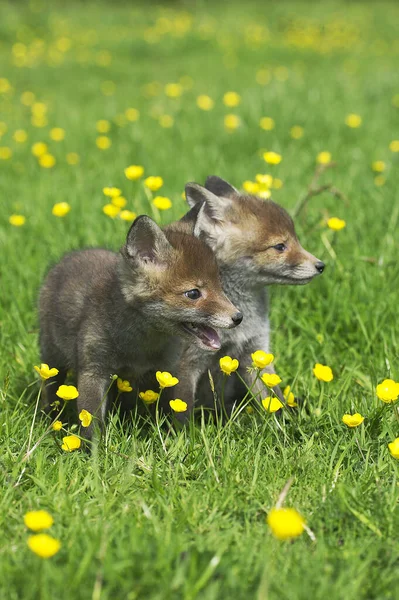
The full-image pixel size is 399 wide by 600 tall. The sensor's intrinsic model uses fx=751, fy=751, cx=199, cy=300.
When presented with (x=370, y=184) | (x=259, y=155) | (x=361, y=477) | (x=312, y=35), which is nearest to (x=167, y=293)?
(x=361, y=477)

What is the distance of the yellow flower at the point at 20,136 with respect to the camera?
826 centimetres

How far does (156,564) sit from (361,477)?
3.48 ft

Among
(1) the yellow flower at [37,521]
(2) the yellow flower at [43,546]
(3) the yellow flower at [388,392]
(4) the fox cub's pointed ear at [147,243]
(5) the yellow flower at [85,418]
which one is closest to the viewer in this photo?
(2) the yellow flower at [43,546]

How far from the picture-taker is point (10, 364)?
4328 millimetres

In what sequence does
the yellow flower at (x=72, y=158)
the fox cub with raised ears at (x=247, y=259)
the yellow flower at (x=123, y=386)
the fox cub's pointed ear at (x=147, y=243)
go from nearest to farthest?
the fox cub's pointed ear at (x=147, y=243), the yellow flower at (x=123, y=386), the fox cub with raised ears at (x=247, y=259), the yellow flower at (x=72, y=158)

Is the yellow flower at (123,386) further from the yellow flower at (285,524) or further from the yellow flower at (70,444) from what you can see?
the yellow flower at (285,524)

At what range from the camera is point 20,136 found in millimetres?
8375

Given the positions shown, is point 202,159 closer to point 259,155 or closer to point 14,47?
point 259,155

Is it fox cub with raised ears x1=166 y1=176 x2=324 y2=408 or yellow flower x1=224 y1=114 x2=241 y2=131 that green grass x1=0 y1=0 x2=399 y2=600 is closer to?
yellow flower x1=224 y1=114 x2=241 y2=131

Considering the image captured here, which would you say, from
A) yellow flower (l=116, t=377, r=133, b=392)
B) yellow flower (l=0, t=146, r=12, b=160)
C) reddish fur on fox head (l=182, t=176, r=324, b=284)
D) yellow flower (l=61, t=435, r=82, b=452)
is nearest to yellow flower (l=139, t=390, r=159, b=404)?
yellow flower (l=116, t=377, r=133, b=392)

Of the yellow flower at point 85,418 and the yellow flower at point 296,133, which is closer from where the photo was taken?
the yellow flower at point 85,418

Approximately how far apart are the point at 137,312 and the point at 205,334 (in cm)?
35

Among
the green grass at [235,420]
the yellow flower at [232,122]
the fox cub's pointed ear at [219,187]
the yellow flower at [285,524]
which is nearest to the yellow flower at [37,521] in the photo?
the green grass at [235,420]

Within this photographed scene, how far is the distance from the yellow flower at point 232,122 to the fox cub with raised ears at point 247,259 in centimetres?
374
